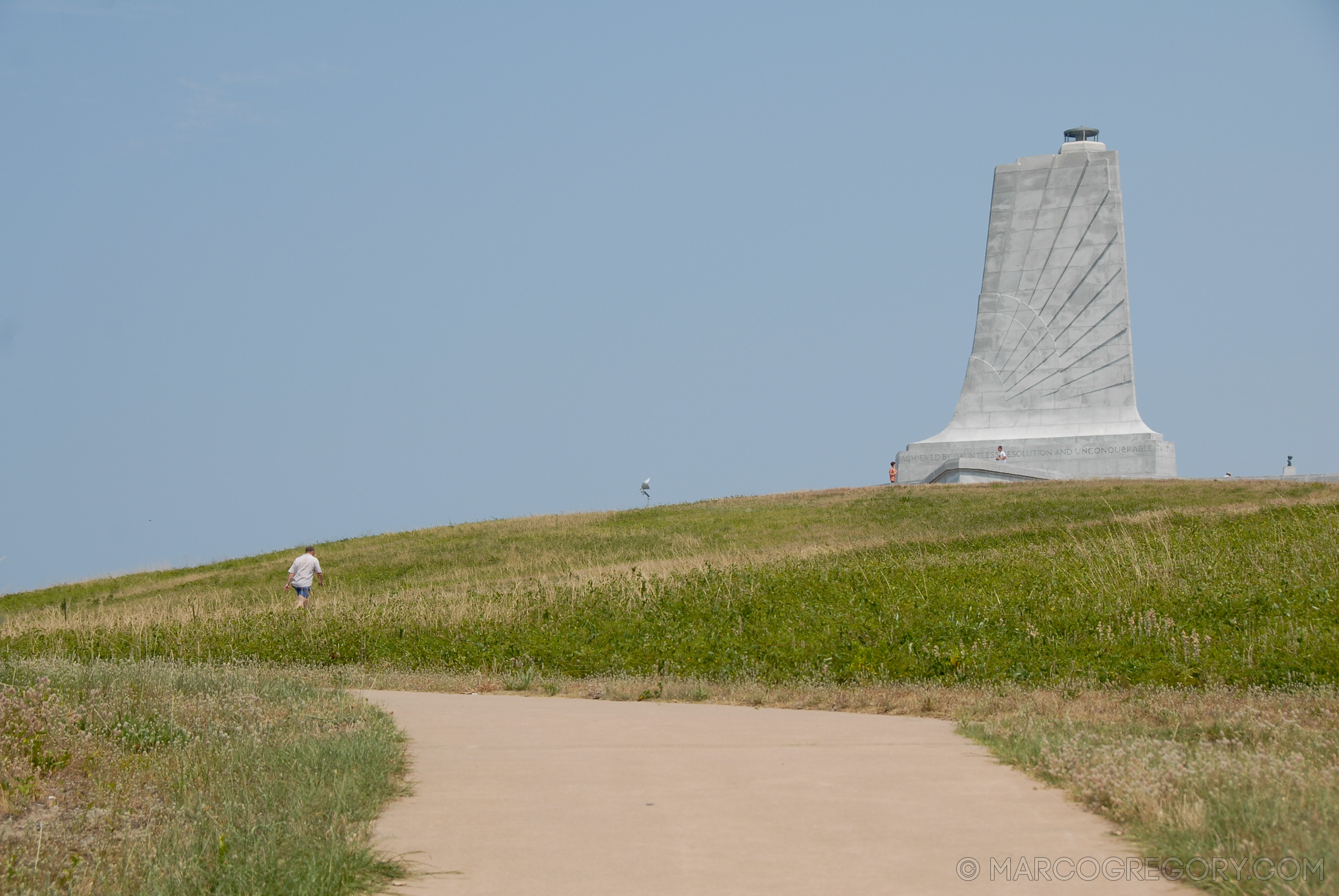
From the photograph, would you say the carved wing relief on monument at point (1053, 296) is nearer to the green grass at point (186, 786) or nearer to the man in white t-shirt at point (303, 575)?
the man in white t-shirt at point (303, 575)

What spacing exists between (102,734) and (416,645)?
818 centimetres

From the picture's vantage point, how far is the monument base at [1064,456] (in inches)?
1784

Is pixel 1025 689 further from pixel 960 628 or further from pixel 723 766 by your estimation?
pixel 723 766

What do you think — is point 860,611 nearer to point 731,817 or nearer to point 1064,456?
point 731,817

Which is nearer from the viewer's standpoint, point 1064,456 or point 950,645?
point 950,645

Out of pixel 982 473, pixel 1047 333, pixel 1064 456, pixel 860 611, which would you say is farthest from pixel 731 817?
pixel 1047 333

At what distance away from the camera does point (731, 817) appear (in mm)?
5844

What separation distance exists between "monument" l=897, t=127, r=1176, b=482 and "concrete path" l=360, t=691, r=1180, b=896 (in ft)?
134

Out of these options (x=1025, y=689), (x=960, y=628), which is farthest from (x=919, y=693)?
(x=960, y=628)

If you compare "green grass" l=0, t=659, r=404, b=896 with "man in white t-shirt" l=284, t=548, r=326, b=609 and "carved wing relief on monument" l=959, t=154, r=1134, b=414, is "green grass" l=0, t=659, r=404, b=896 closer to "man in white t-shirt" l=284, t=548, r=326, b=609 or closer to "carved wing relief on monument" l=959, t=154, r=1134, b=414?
"man in white t-shirt" l=284, t=548, r=326, b=609

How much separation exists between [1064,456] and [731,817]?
4369cm

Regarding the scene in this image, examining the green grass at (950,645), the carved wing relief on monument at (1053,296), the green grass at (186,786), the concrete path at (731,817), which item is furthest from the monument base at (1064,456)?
the green grass at (186,786)

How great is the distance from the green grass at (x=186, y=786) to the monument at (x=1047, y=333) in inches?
1630

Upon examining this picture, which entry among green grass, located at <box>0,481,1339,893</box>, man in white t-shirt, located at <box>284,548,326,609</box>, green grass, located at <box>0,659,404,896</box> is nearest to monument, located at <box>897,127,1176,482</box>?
green grass, located at <box>0,481,1339,893</box>
